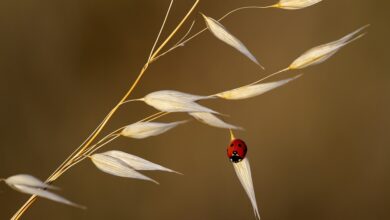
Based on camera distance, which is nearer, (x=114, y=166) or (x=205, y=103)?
(x=114, y=166)

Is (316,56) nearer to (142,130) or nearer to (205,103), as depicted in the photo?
(142,130)

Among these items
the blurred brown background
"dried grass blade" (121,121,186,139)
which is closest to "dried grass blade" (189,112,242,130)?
"dried grass blade" (121,121,186,139)

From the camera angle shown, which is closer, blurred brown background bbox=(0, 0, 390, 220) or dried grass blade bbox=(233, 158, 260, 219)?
dried grass blade bbox=(233, 158, 260, 219)

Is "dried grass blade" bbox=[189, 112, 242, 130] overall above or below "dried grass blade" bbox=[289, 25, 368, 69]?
below

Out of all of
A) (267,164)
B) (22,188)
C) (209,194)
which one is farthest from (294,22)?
(22,188)

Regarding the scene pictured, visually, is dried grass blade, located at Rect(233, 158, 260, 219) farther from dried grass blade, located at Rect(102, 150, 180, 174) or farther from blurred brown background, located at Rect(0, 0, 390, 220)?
blurred brown background, located at Rect(0, 0, 390, 220)

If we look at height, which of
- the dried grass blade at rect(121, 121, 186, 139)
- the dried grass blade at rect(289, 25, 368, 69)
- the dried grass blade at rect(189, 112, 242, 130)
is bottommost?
the dried grass blade at rect(121, 121, 186, 139)

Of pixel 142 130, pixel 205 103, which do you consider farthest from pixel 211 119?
pixel 205 103

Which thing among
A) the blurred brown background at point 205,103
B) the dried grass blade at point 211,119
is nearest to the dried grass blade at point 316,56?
the dried grass blade at point 211,119
